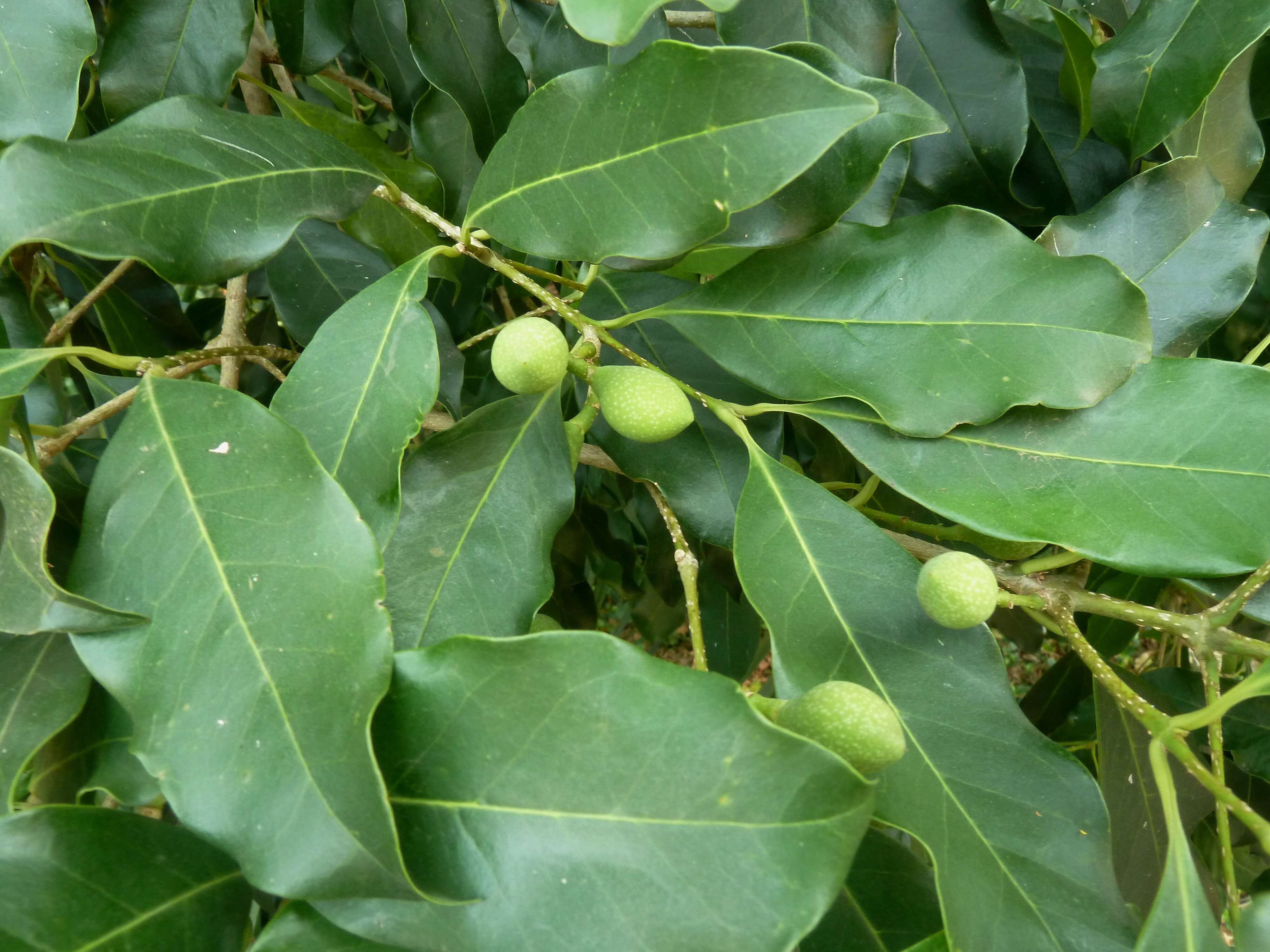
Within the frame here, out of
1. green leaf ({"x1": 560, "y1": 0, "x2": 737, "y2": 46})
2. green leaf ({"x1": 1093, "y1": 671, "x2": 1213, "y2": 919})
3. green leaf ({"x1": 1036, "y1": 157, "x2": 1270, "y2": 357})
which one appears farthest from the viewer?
→ green leaf ({"x1": 1093, "y1": 671, "x2": 1213, "y2": 919})

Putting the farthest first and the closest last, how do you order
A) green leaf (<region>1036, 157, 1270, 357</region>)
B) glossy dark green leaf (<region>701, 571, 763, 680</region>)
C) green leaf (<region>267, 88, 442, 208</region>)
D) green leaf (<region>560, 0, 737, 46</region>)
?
glossy dark green leaf (<region>701, 571, 763, 680</region>)
green leaf (<region>267, 88, 442, 208</region>)
green leaf (<region>1036, 157, 1270, 357</region>)
green leaf (<region>560, 0, 737, 46</region>)

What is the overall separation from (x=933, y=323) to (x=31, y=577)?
656 millimetres

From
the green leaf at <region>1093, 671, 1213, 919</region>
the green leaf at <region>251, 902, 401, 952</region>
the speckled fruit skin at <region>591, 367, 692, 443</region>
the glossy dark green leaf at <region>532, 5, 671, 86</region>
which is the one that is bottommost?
the green leaf at <region>1093, 671, 1213, 919</region>

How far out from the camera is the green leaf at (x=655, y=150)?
542 mm

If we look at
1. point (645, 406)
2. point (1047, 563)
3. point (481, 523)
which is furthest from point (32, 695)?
point (1047, 563)

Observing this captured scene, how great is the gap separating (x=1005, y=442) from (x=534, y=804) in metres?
0.46

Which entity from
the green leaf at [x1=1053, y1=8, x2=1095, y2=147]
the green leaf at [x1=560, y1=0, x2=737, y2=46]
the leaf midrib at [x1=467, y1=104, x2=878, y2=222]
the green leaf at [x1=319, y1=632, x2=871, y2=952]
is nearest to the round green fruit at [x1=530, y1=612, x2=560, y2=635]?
the green leaf at [x1=319, y1=632, x2=871, y2=952]

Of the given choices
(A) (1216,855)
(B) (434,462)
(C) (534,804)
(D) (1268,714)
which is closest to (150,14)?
(B) (434,462)

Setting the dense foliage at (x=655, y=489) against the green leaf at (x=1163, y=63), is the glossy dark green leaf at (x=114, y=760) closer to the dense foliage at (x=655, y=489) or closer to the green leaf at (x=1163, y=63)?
the dense foliage at (x=655, y=489)

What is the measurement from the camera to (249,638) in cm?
51

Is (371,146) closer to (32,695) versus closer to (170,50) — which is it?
(170,50)

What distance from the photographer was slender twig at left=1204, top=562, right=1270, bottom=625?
2.01 feet

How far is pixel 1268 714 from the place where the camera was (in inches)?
38.0

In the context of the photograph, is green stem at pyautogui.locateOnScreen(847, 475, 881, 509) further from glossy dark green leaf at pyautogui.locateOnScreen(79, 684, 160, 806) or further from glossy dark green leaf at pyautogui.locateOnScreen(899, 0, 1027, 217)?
glossy dark green leaf at pyautogui.locateOnScreen(79, 684, 160, 806)
